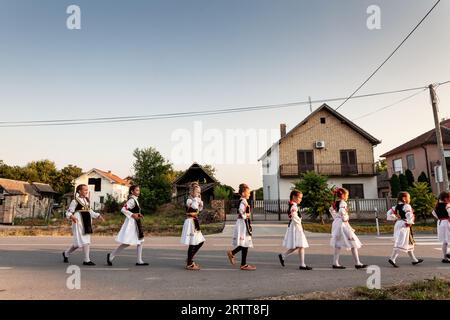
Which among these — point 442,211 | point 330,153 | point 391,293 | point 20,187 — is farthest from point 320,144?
point 20,187

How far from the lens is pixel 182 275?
21.5 ft

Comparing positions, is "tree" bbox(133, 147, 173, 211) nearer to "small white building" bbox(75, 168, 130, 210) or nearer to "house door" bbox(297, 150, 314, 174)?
"house door" bbox(297, 150, 314, 174)

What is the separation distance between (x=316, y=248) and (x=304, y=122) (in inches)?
951

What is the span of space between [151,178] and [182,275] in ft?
113

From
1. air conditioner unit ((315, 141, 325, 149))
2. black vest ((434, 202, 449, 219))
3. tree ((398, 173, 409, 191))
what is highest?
air conditioner unit ((315, 141, 325, 149))

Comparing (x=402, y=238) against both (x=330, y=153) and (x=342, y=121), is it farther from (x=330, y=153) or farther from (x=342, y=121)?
(x=342, y=121)

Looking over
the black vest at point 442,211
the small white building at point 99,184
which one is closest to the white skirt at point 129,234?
the black vest at point 442,211

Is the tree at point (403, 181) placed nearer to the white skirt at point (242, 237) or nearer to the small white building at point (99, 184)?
the white skirt at point (242, 237)

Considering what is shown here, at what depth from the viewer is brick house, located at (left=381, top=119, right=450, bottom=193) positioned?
34194 mm

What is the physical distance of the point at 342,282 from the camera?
19.4 ft

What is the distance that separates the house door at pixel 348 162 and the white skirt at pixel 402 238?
2583 cm

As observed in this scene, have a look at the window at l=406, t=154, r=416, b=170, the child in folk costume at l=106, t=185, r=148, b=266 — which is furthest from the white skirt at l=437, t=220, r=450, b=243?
the window at l=406, t=154, r=416, b=170
